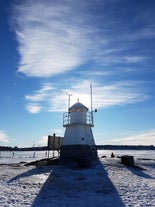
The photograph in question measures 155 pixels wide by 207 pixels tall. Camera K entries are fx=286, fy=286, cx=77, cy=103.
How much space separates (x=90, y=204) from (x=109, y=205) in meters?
0.91

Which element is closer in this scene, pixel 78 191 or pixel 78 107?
pixel 78 191

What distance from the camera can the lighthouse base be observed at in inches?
1160

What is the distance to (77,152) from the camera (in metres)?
29.7

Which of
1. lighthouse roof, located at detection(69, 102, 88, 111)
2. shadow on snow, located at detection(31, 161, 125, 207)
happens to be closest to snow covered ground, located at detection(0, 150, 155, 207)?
Answer: shadow on snow, located at detection(31, 161, 125, 207)

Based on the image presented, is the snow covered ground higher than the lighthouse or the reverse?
the reverse

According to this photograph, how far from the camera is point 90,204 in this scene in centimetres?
1384

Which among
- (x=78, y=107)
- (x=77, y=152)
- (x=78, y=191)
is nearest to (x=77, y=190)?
(x=78, y=191)

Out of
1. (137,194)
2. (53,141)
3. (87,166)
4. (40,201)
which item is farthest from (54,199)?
(53,141)

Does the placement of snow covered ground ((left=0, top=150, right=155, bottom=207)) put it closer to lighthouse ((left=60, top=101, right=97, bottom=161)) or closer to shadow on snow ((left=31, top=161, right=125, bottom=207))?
shadow on snow ((left=31, top=161, right=125, bottom=207))

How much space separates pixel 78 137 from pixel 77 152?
1.61 meters

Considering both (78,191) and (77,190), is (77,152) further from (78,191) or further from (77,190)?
(78,191)

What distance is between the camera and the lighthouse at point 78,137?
1172 inches

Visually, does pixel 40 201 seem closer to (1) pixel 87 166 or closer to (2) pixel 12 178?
(2) pixel 12 178

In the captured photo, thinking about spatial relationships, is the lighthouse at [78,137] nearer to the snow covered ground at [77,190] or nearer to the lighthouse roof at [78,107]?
the lighthouse roof at [78,107]
